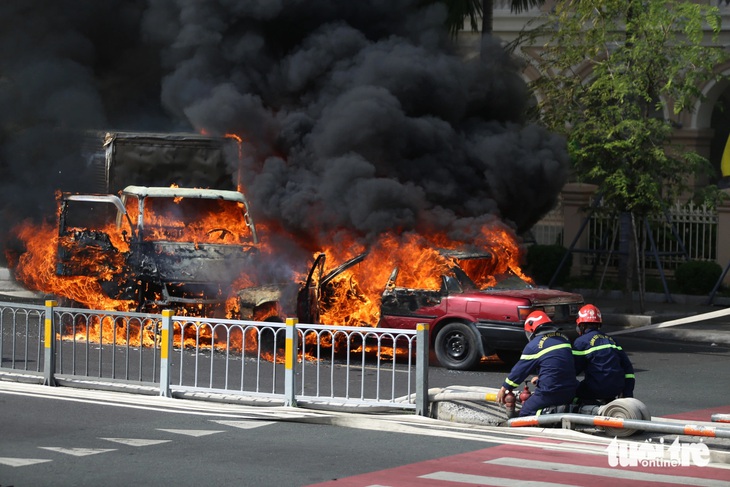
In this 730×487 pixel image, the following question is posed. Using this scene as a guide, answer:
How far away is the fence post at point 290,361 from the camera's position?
11.0 m

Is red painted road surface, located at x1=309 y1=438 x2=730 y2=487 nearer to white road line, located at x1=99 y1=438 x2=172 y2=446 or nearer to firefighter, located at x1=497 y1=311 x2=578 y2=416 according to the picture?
firefighter, located at x1=497 y1=311 x2=578 y2=416

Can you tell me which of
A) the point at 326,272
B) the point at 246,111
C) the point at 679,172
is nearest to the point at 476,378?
the point at 326,272

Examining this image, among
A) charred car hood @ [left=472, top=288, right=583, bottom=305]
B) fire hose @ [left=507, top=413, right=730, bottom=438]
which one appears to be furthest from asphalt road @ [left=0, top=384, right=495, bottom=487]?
charred car hood @ [left=472, top=288, right=583, bottom=305]

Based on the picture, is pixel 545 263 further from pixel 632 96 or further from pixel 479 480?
pixel 479 480

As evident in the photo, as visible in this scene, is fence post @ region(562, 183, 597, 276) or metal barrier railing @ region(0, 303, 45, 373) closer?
metal barrier railing @ region(0, 303, 45, 373)

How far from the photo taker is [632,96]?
72.0 feet

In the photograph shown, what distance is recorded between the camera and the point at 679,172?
2181cm

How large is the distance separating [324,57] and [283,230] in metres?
2.94

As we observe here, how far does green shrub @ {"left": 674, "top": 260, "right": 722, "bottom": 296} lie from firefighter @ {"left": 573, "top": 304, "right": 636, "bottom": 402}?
1416 cm

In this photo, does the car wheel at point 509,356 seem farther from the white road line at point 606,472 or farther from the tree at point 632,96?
the tree at point 632,96

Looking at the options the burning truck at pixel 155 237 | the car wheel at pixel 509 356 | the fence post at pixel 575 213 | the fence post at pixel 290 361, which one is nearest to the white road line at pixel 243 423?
the fence post at pixel 290 361

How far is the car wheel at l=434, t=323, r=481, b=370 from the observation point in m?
14.3
